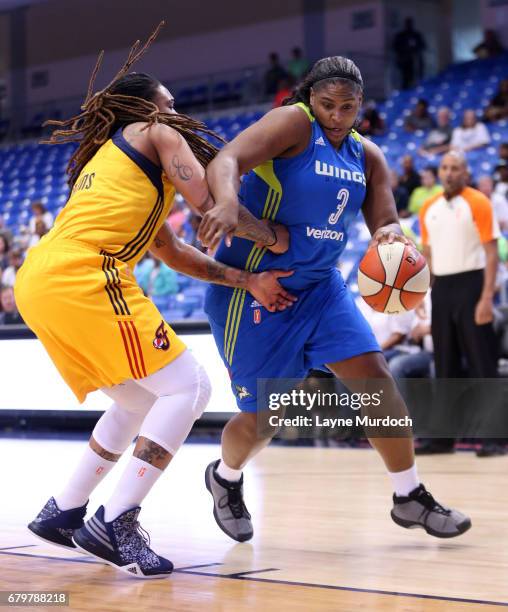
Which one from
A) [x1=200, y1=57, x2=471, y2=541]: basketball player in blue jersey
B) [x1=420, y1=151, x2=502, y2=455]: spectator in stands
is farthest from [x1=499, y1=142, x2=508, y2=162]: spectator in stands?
[x1=200, y1=57, x2=471, y2=541]: basketball player in blue jersey

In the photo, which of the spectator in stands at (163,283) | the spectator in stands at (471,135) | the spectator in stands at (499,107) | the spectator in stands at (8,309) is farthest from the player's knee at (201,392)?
the spectator in stands at (499,107)

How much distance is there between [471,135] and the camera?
1369 cm

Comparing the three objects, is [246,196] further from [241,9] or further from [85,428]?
[241,9]

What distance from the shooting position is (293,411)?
577 cm

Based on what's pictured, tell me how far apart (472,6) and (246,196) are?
56.9ft

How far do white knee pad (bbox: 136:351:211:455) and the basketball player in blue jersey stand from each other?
2.53 ft

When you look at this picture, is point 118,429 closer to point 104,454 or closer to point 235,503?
point 104,454

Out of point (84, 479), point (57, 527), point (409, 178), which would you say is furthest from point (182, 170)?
point (409, 178)

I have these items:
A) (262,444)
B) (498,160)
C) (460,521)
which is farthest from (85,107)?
(498,160)

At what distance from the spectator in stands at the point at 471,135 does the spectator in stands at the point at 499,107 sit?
526 mm

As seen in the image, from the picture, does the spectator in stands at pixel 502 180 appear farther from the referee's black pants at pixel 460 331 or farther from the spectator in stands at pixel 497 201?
the referee's black pants at pixel 460 331

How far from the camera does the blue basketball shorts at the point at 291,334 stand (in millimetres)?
4086

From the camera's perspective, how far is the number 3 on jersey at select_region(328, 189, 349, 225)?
404 cm

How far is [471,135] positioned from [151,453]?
11102mm
